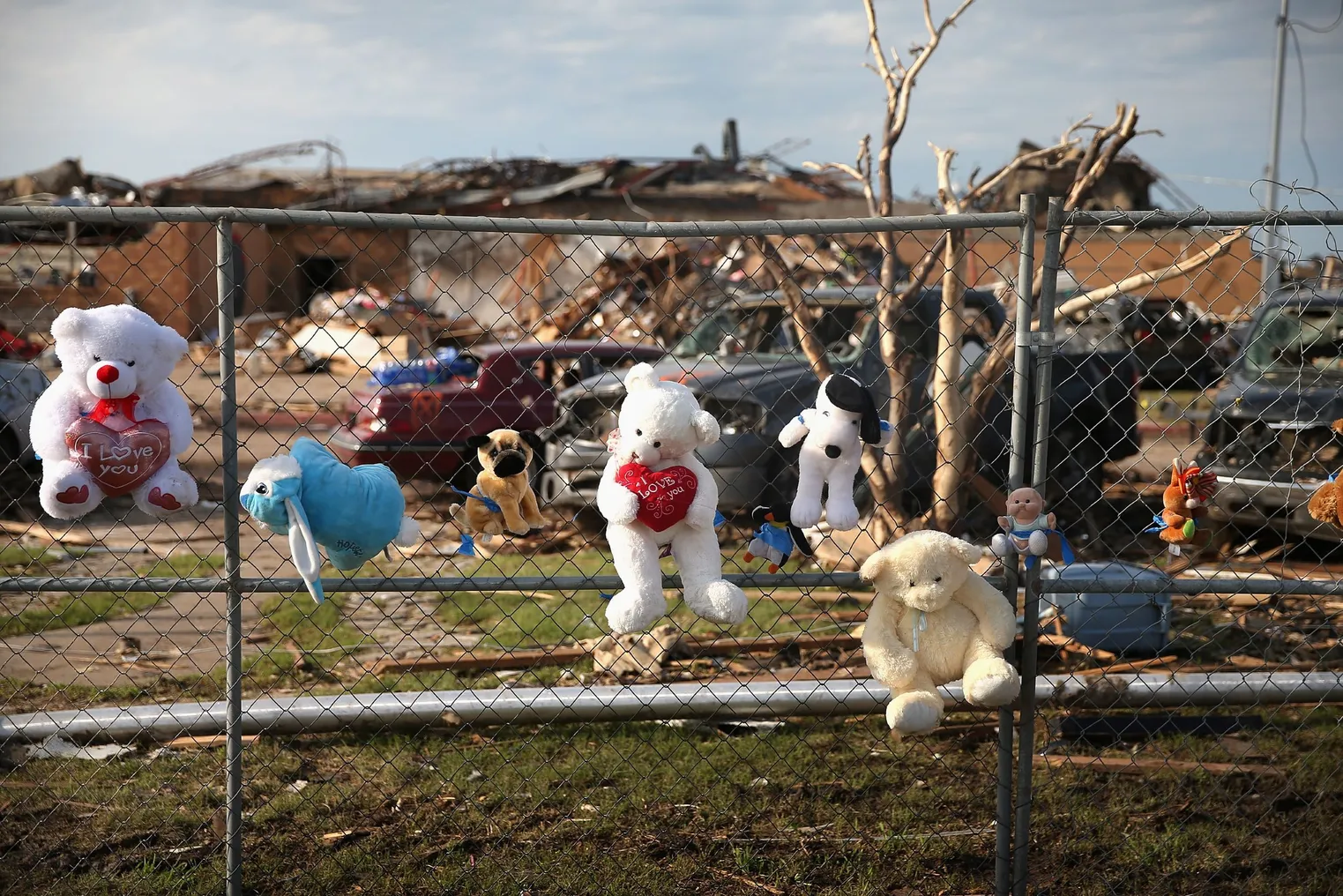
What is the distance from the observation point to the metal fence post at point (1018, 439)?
2.82 m

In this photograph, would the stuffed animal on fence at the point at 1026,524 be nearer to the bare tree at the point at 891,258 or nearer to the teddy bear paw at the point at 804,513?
the teddy bear paw at the point at 804,513

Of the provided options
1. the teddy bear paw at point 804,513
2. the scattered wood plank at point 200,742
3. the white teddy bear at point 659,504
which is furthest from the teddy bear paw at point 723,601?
the scattered wood plank at point 200,742

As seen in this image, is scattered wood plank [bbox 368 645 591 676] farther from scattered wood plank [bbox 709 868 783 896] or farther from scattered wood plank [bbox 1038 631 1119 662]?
scattered wood plank [bbox 1038 631 1119 662]

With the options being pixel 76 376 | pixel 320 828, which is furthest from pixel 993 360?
pixel 76 376

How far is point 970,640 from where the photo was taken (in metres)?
2.88

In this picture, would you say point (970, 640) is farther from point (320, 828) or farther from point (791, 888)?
point (320, 828)

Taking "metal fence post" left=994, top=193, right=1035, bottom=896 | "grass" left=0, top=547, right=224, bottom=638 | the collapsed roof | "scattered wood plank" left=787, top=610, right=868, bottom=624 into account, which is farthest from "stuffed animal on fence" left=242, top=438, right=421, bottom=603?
the collapsed roof

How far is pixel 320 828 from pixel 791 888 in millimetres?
1575

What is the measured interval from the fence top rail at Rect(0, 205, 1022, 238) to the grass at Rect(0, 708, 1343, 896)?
77.6 inches

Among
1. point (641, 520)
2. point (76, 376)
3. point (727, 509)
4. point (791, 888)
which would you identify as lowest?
point (791, 888)

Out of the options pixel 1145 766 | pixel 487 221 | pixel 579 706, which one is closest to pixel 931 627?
pixel 579 706

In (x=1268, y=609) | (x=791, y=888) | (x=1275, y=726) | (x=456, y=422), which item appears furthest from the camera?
(x=456, y=422)

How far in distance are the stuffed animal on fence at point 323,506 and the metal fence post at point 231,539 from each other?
0.48 ft

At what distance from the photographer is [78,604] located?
6.32 meters
